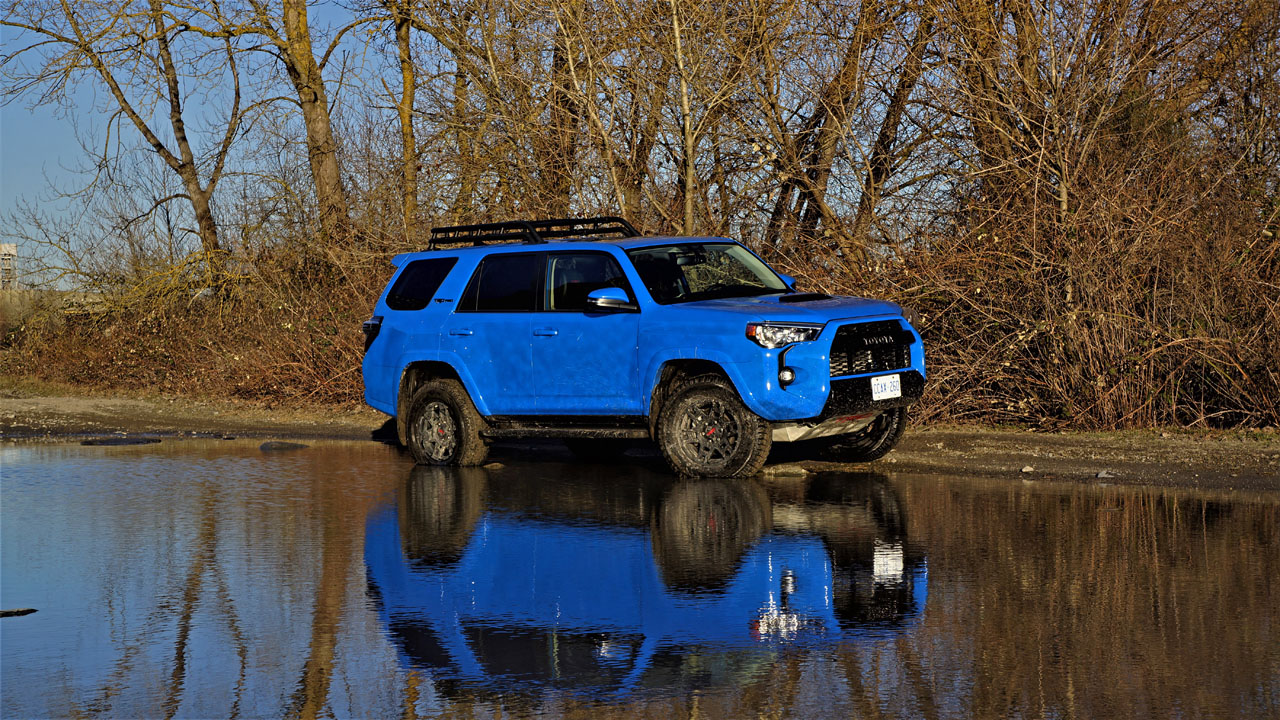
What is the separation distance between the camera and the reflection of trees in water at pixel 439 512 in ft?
30.1

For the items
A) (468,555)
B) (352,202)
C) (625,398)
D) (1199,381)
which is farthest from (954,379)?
(352,202)

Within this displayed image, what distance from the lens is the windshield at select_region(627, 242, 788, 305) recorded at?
12758 millimetres

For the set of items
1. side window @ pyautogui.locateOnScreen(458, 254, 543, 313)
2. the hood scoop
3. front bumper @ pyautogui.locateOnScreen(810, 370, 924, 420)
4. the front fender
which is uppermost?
side window @ pyautogui.locateOnScreen(458, 254, 543, 313)

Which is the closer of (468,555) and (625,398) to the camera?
(468,555)

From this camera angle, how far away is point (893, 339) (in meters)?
12.5

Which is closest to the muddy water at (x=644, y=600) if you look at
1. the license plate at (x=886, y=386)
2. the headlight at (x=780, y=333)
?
the license plate at (x=886, y=386)

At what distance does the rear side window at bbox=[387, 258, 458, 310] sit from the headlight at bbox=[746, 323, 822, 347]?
3.55 m

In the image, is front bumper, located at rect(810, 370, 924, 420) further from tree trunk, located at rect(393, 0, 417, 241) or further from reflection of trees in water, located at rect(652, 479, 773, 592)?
tree trunk, located at rect(393, 0, 417, 241)

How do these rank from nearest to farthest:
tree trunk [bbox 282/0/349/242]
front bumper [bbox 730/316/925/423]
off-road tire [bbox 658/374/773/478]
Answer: front bumper [bbox 730/316/925/423] → off-road tire [bbox 658/374/773/478] → tree trunk [bbox 282/0/349/242]

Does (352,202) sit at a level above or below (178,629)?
above

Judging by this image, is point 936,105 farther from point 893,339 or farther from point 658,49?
point 893,339

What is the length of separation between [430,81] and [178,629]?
16.2 meters

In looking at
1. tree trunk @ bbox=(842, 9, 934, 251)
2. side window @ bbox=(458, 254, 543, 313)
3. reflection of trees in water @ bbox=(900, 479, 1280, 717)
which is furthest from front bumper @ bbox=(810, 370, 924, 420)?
tree trunk @ bbox=(842, 9, 934, 251)

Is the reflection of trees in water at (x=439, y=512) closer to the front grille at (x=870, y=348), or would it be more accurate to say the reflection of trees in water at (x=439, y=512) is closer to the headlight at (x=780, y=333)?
the headlight at (x=780, y=333)
